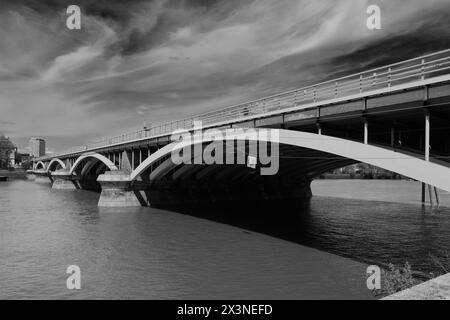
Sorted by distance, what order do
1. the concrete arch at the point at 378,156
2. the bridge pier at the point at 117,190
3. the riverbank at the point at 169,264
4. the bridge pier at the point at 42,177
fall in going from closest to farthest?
the concrete arch at the point at 378,156
the riverbank at the point at 169,264
the bridge pier at the point at 117,190
the bridge pier at the point at 42,177

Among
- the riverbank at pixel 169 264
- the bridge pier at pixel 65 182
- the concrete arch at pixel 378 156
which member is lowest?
the riverbank at pixel 169 264

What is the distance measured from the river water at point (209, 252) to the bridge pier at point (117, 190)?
17.2 feet

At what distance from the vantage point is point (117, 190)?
137 ft

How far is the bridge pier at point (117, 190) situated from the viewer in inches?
1623

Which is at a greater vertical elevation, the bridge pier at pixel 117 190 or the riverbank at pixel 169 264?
the bridge pier at pixel 117 190

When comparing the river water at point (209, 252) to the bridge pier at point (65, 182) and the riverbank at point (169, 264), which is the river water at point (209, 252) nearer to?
the riverbank at point (169, 264)

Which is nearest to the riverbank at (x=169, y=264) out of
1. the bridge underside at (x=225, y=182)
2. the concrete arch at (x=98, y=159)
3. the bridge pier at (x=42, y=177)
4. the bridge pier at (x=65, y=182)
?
the bridge underside at (x=225, y=182)

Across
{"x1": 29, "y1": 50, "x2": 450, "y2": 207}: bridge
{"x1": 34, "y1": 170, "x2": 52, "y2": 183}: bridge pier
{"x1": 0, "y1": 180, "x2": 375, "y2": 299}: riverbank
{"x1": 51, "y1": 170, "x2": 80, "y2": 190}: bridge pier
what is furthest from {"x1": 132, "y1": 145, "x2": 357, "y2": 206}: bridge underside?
{"x1": 34, "y1": 170, "x2": 52, "y2": 183}: bridge pier

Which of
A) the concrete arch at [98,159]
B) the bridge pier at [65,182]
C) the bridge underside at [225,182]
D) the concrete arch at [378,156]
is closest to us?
the concrete arch at [378,156]

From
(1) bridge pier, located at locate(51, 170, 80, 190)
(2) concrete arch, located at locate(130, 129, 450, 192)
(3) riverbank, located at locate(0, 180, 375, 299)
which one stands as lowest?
(3) riverbank, located at locate(0, 180, 375, 299)

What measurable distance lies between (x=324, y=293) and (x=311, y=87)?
32.7ft

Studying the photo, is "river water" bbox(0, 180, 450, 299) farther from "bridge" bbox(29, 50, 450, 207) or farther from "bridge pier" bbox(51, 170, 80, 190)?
"bridge pier" bbox(51, 170, 80, 190)

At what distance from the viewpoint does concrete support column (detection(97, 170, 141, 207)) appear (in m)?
41.2

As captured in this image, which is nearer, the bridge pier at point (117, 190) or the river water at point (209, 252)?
the river water at point (209, 252)
